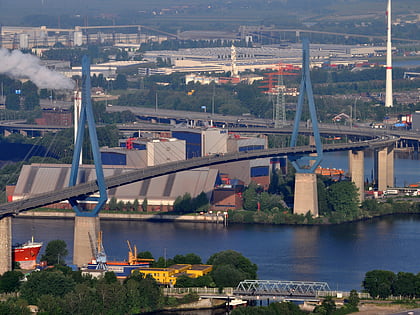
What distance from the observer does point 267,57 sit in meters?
57.8

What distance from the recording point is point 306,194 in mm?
24953

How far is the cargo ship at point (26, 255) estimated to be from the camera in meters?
19.0

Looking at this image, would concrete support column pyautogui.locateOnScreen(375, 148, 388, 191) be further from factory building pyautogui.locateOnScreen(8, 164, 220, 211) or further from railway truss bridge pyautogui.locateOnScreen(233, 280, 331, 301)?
railway truss bridge pyautogui.locateOnScreen(233, 280, 331, 301)

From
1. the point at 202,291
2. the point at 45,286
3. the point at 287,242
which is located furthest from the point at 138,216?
the point at 45,286

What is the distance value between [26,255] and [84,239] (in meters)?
1.07

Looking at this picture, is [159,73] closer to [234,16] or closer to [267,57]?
[267,57]

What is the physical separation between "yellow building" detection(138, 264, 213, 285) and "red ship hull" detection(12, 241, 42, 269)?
1710mm

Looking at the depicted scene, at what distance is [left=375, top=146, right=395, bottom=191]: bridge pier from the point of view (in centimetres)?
2791

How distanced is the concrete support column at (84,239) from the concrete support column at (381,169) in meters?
8.87

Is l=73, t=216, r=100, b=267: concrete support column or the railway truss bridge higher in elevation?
l=73, t=216, r=100, b=267: concrete support column

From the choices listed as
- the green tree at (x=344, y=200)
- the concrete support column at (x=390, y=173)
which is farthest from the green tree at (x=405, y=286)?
the concrete support column at (x=390, y=173)

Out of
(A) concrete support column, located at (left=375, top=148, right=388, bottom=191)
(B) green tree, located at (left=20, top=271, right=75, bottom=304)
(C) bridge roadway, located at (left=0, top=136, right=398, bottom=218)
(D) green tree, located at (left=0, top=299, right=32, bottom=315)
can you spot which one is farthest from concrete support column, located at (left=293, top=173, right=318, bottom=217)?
(D) green tree, located at (left=0, top=299, right=32, bottom=315)

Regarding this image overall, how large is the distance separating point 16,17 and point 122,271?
36.3 m

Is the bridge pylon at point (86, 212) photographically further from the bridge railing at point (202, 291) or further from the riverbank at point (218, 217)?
the riverbank at point (218, 217)
